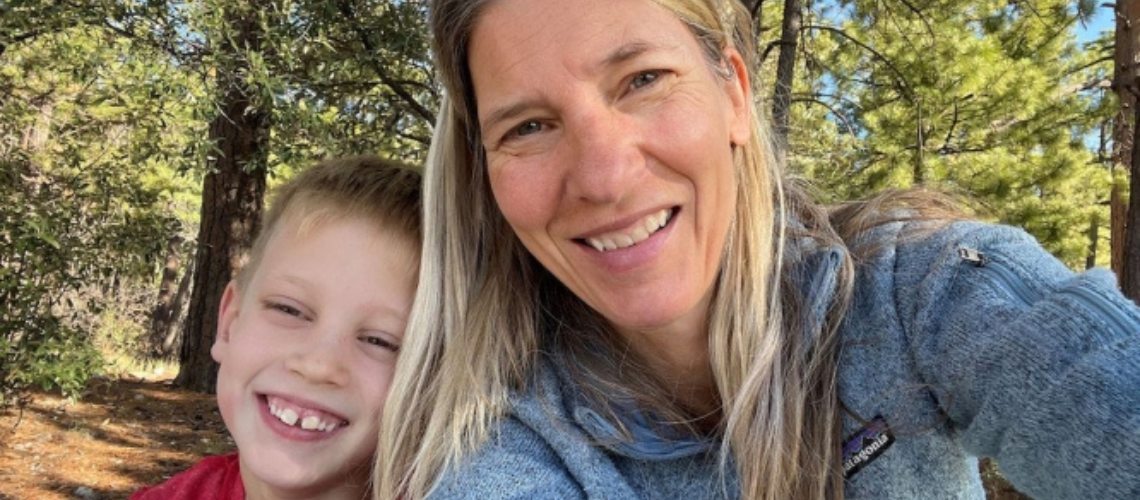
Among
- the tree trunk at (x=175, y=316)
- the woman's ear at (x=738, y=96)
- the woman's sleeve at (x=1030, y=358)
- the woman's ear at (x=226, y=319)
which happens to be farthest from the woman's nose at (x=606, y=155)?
the tree trunk at (x=175, y=316)

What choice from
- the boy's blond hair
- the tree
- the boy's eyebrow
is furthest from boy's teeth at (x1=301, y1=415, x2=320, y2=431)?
the tree

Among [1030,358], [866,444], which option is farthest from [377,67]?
[1030,358]

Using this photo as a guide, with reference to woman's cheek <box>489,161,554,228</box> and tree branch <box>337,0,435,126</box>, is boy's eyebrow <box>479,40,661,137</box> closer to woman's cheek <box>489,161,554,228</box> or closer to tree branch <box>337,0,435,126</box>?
woman's cheek <box>489,161,554,228</box>

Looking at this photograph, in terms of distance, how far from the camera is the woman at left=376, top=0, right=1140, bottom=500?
1.22 meters

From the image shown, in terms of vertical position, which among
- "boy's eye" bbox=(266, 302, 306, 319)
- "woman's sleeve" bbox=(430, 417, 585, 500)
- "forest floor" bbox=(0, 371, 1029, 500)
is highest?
"boy's eye" bbox=(266, 302, 306, 319)

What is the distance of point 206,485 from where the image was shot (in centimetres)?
194

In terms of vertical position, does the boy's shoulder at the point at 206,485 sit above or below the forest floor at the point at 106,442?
above

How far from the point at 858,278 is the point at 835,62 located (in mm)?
8127

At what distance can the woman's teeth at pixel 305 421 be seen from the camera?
65.2 inches

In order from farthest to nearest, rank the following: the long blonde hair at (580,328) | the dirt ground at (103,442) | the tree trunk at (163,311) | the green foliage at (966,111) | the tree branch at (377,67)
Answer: the tree trunk at (163,311) < the green foliage at (966,111) < the dirt ground at (103,442) < the tree branch at (377,67) < the long blonde hair at (580,328)

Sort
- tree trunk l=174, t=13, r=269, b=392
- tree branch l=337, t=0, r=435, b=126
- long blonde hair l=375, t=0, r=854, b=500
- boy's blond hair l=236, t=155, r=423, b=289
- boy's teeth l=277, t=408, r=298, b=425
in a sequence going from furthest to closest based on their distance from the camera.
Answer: tree trunk l=174, t=13, r=269, b=392 → tree branch l=337, t=0, r=435, b=126 → boy's blond hair l=236, t=155, r=423, b=289 → boy's teeth l=277, t=408, r=298, b=425 → long blonde hair l=375, t=0, r=854, b=500

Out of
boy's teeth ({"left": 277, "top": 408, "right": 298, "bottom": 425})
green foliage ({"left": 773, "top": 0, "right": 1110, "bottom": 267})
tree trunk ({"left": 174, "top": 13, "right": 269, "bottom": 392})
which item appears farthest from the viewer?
green foliage ({"left": 773, "top": 0, "right": 1110, "bottom": 267})

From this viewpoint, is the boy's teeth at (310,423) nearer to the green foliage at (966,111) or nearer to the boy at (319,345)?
the boy at (319,345)

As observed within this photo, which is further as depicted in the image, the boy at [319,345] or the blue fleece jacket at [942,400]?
the boy at [319,345]
